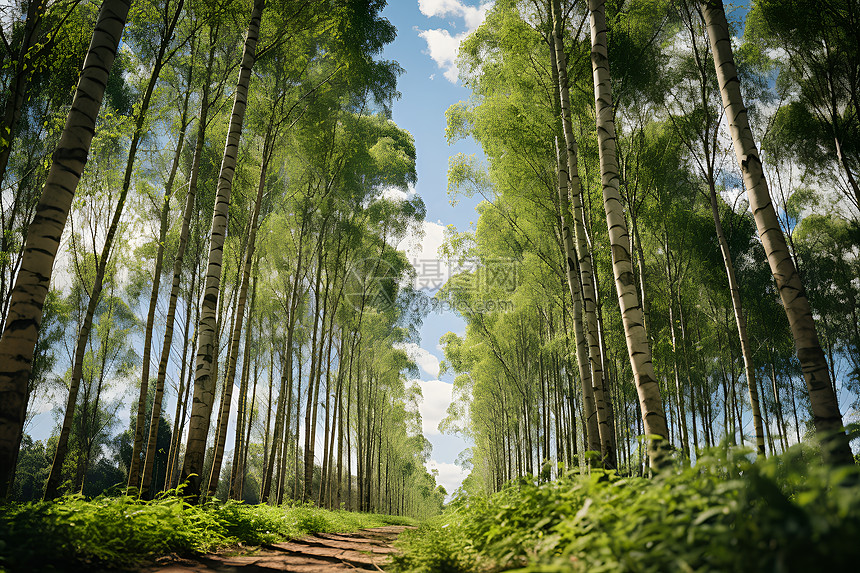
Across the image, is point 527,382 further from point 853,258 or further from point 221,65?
point 221,65

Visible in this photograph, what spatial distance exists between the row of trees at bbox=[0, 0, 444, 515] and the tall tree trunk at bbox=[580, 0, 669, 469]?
4822 mm

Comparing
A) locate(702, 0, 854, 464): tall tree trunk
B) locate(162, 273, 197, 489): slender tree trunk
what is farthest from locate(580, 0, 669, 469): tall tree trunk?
locate(162, 273, 197, 489): slender tree trunk

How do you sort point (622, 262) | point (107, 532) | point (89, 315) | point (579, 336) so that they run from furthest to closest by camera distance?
1. point (579, 336)
2. point (89, 315)
3. point (622, 262)
4. point (107, 532)

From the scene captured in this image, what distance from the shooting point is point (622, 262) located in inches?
163

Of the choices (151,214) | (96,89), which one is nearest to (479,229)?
(151,214)

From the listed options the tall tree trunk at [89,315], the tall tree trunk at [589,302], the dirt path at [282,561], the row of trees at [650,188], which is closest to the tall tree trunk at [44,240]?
the dirt path at [282,561]

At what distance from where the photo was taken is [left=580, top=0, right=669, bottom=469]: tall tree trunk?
12.3 ft

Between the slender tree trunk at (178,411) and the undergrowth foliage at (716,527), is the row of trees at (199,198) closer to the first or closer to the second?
the slender tree trunk at (178,411)

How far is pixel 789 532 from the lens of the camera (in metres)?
0.94

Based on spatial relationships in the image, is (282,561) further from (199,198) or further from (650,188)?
(650,188)

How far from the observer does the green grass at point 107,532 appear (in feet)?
7.28

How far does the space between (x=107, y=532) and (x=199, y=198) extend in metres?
10.1

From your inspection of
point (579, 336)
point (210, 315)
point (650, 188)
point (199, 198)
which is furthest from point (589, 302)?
point (199, 198)

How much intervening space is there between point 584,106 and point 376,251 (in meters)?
9.91
